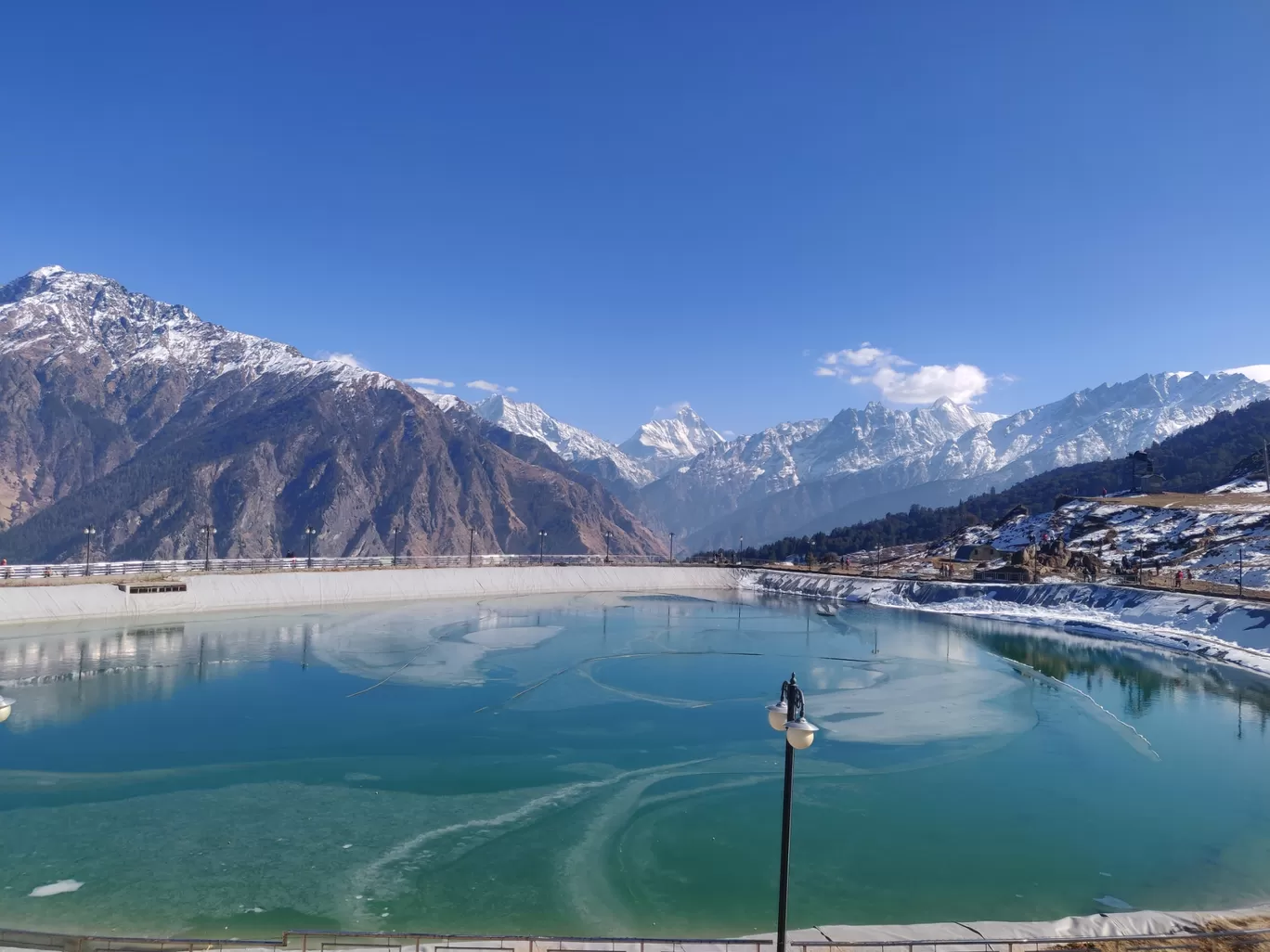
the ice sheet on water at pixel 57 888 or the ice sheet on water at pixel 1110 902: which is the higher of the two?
the ice sheet on water at pixel 57 888

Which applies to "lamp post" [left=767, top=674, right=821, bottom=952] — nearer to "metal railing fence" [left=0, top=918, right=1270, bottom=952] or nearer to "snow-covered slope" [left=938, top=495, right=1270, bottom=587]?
"metal railing fence" [left=0, top=918, right=1270, bottom=952]

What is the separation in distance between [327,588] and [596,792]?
188 ft

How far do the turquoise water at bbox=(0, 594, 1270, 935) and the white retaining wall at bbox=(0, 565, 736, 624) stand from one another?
1301 cm

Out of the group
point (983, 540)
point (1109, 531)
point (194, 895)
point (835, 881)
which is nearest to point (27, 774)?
point (194, 895)

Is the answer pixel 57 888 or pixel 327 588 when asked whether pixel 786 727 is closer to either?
pixel 57 888

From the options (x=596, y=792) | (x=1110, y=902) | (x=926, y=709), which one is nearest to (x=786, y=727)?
(x=1110, y=902)

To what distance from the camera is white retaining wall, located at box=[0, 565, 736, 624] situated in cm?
5584

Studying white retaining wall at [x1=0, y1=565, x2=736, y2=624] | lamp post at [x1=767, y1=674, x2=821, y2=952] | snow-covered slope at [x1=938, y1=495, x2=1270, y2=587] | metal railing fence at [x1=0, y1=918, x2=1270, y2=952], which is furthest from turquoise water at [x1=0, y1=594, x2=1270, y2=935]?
snow-covered slope at [x1=938, y1=495, x2=1270, y2=587]

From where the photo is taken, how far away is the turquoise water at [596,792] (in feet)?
50.2

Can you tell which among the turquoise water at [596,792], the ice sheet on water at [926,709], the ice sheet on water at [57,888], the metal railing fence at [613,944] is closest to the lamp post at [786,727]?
the metal railing fence at [613,944]

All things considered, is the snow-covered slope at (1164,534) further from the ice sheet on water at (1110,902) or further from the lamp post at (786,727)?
the lamp post at (786,727)

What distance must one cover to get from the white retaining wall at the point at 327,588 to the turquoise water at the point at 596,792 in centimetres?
1301

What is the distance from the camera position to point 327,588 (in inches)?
2800

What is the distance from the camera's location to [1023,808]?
21.1 meters
